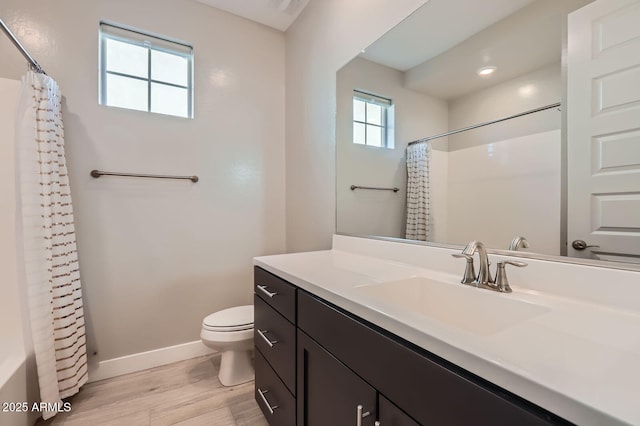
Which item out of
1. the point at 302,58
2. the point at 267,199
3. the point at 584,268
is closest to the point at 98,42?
the point at 302,58

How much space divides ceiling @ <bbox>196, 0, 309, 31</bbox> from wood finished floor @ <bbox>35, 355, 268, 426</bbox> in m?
2.70

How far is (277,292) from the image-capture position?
48.1 inches

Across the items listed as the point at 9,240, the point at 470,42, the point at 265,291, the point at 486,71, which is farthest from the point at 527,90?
the point at 9,240

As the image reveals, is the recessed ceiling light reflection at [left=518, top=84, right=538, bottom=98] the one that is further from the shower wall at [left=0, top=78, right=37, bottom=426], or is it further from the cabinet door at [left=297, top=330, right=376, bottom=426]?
the shower wall at [left=0, top=78, right=37, bottom=426]

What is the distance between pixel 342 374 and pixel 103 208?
1909mm

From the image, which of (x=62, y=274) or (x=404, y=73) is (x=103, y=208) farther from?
(x=404, y=73)

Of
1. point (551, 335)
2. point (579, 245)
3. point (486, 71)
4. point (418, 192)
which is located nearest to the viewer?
point (551, 335)

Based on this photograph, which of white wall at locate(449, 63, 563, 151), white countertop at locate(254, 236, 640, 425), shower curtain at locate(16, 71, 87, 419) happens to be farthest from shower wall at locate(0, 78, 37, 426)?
white wall at locate(449, 63, 563, 151)

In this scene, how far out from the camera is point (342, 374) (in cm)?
80

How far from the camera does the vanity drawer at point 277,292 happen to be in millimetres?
1100

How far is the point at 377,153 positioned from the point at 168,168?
152cm

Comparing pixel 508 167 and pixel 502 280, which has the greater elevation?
pixel 508 167

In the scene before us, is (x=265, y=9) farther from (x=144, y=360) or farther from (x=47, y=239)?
(x=144, y=360)

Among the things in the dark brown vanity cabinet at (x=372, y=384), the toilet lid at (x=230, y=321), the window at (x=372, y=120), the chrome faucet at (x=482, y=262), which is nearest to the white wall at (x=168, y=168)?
the toilet lid at (x=230, y=321)
